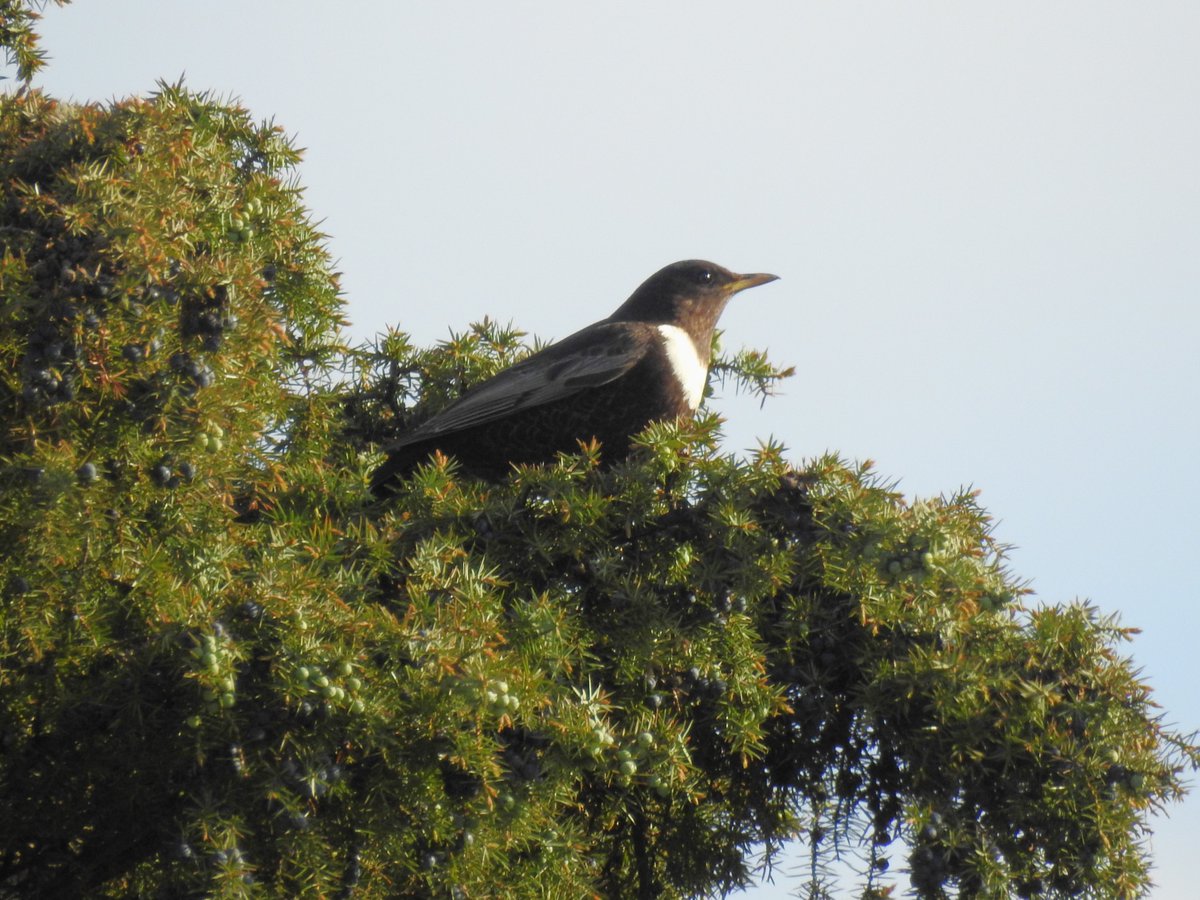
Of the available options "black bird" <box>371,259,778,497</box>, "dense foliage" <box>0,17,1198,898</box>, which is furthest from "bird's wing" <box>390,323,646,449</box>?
"dense foliage" <box>0,17,1198,898</box>

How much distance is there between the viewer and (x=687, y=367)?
5.13m

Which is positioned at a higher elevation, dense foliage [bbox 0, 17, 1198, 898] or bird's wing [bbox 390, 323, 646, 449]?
bird's wing [bbox 390, 323, 646, 449]

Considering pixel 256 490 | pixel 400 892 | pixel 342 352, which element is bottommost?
pixel 400 892

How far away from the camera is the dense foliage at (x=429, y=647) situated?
266 centimetres

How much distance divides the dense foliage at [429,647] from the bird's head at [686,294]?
241 cm

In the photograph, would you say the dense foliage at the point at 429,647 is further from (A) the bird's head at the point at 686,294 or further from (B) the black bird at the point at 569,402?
(A) the bird's head at the point at 686,294

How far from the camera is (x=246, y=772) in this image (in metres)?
2.63

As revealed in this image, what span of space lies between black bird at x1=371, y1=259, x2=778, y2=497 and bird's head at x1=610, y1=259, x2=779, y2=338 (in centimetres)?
49

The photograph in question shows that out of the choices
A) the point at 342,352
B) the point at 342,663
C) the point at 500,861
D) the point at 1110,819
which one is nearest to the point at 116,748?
the point at 342,663

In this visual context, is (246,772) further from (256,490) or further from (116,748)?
(256,490)

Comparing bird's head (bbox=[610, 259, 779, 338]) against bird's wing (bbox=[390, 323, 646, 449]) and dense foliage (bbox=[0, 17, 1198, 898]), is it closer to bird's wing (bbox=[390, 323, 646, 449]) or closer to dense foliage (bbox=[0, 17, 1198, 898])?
bird's wing (bbox=[390, 323, 646, 449])

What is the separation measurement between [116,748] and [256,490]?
771mm

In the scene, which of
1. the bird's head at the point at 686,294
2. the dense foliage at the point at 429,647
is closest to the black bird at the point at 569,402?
the bird's head at the point at 686,294

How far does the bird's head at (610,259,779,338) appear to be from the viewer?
5.90m
